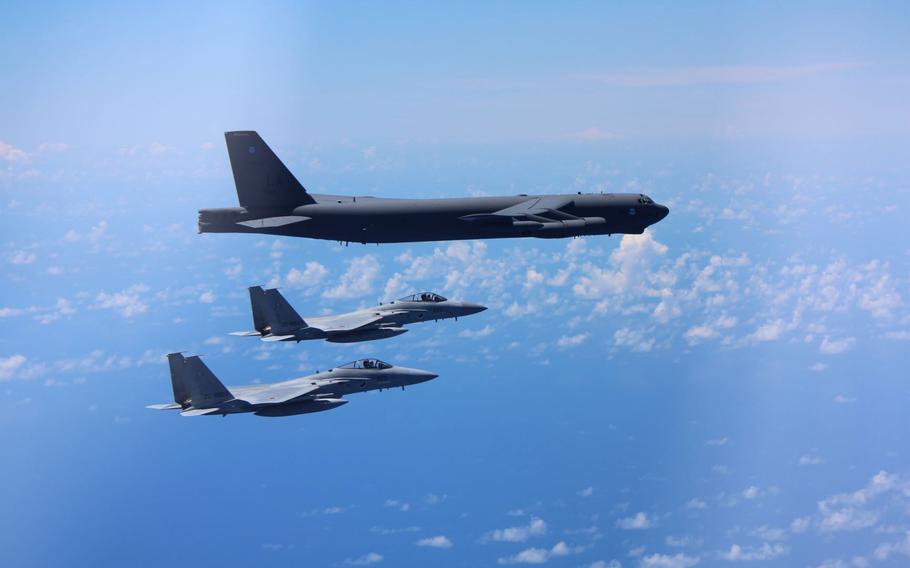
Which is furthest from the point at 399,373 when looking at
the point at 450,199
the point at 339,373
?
the point at 450,199

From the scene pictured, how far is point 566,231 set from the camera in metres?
59.4

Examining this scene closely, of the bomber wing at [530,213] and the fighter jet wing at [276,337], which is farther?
the bomber wing at [530,213]

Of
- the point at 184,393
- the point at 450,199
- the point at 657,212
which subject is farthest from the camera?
the point at 657,212

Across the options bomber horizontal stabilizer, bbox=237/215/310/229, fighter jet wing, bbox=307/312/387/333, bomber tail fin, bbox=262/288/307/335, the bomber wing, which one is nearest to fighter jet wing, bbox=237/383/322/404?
bomber tail fin, bbox=262/288/307/335

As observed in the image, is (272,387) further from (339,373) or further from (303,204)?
(303,204)

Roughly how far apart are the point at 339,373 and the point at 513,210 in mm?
16676

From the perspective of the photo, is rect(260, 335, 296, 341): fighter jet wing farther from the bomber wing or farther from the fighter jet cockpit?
the bomber wing

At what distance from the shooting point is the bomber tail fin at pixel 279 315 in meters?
58.8

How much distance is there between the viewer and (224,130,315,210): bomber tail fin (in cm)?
5641

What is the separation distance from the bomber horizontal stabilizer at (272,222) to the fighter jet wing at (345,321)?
26.2 feet

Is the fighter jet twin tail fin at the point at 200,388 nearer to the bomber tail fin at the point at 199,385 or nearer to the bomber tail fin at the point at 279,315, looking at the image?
the bomber tail fin at the point at 199,385

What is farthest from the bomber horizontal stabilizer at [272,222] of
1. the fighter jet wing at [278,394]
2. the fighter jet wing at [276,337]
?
the fighter jet wing at [278,394]

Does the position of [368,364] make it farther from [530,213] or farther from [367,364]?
[530,213]

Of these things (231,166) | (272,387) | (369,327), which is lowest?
(272,387)
